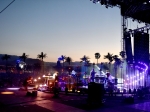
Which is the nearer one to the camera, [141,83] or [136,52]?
[136,52]

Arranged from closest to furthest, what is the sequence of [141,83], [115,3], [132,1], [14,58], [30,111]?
[30,111]
[132,1]
[115,3]
[141,83]
[14,58]

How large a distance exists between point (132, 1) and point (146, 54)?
9809 millimetres

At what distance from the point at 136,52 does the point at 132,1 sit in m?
8.47

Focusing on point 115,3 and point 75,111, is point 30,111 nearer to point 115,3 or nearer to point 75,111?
point 75,111

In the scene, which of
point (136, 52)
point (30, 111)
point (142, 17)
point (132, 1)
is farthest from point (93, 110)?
point (142, 17)

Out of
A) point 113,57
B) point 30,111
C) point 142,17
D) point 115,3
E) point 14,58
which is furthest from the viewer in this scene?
point 14,58

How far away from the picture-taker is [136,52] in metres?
24.9

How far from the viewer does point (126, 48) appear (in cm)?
2589

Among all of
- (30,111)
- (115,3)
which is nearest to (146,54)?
(115,3)

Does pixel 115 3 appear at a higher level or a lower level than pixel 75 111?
higher

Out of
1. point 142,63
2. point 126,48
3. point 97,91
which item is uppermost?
point 126,48

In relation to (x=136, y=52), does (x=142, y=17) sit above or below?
above

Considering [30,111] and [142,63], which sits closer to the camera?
[30,111]

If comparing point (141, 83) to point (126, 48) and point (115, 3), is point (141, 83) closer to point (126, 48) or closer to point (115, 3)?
point (126, 48)
